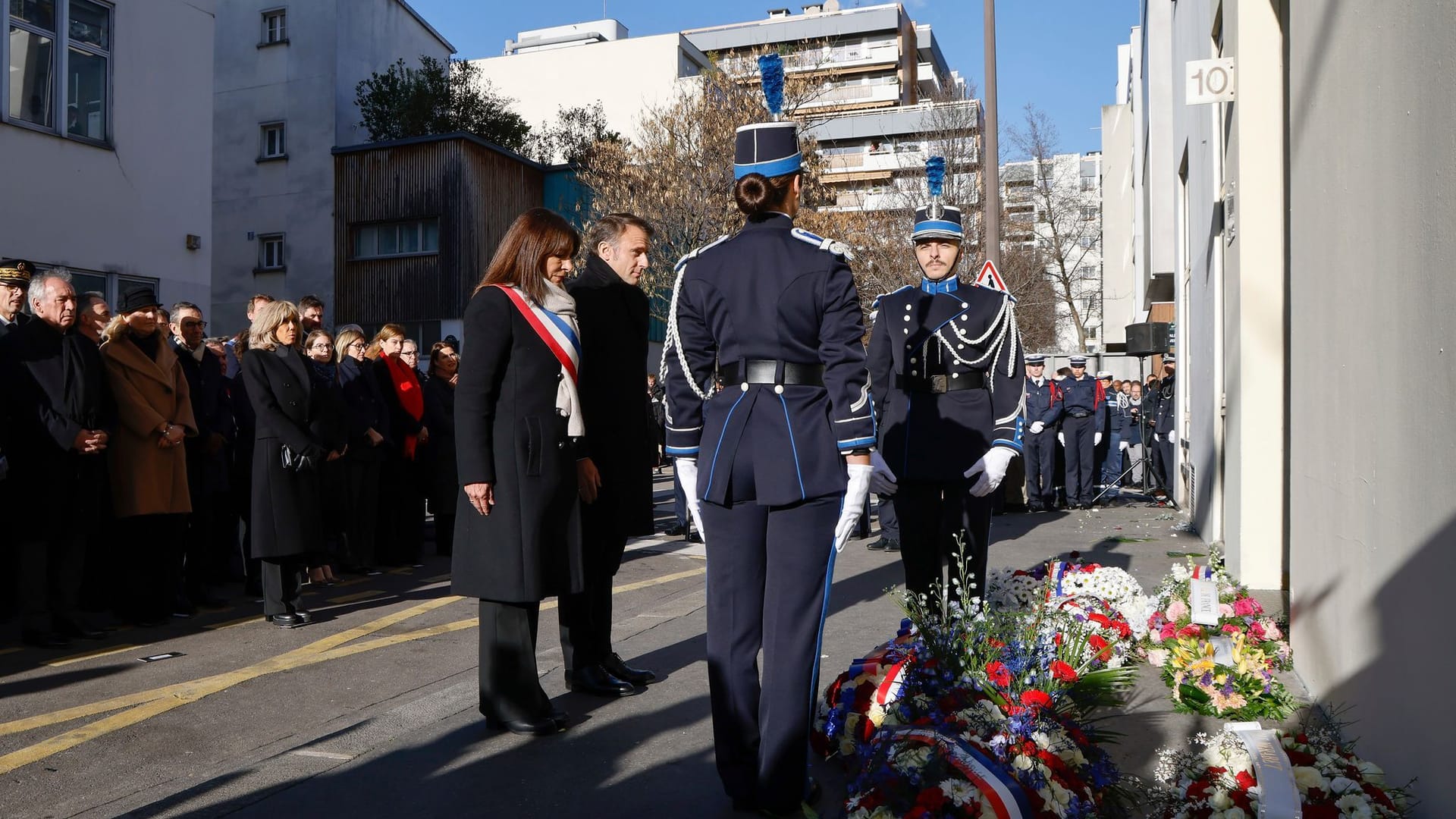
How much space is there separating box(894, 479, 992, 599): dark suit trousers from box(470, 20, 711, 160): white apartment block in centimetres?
3785

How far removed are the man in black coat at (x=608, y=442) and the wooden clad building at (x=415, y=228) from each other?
26.1m

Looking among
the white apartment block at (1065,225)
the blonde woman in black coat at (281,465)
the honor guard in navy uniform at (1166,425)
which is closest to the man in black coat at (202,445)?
the blonde woman in black coat at (281,465)

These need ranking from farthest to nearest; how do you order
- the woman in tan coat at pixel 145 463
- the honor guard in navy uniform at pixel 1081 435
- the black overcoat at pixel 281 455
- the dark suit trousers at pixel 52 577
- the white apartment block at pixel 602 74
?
1. the white apartment block at pixel 602 74
2. the honor guard in navy uniform at pixel 1081 435
3. the woman in tan coat at pixel 145 463
4. the black overcoat at pixel 281 455
5. the dark suit trousers at pixel 52 577

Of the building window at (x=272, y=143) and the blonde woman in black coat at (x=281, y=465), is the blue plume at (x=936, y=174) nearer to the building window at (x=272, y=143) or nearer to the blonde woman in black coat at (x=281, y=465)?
the blonde woman in black coat at (x=281, y=465)

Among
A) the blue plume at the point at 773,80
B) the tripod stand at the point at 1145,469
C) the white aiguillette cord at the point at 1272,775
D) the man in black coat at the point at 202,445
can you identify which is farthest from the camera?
the tripod stand at the point at 1145,469

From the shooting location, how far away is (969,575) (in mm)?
5605

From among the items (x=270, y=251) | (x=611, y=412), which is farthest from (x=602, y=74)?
(x=611, y=412)

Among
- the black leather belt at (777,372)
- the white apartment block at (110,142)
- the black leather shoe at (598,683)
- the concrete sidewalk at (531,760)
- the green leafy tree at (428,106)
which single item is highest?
the green leafy tree at (428,106)

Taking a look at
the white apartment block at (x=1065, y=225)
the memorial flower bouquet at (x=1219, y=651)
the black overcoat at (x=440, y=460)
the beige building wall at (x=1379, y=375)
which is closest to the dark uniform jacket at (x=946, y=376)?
the memorial flower bouquet at (x=1219, y=651)

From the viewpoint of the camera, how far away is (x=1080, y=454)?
17.1m

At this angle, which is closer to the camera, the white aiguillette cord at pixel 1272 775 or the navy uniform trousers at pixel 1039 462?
the white aiguillette cord at pixel 1272 775

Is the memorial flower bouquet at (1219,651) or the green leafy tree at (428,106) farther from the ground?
the green leafy tree at (428,106)

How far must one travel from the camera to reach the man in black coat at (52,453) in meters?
6.90

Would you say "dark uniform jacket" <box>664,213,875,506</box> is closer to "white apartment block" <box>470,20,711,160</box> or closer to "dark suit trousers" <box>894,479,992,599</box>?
"dark suit trousers" <box>894,479,992,599</box>
